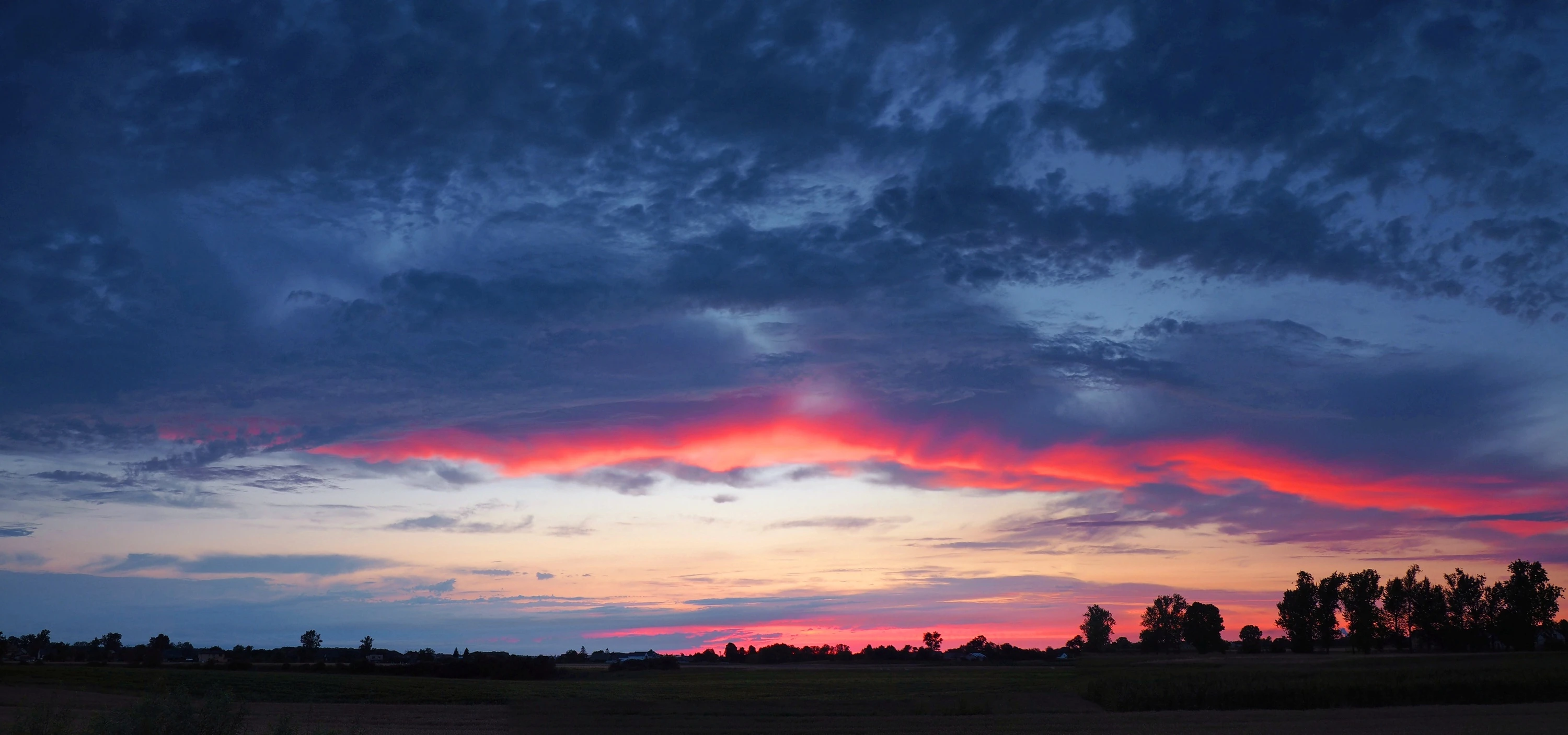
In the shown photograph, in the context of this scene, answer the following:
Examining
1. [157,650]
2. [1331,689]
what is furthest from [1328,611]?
[157,650]

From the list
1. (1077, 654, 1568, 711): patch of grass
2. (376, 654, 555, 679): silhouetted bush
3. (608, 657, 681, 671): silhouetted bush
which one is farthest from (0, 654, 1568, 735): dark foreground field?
(608, 657, 681, 671): silhouetted bush

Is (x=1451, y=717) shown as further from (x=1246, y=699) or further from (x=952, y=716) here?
(x=952, y=716)

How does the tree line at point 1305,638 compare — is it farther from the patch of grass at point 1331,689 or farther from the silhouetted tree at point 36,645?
the patch of grass at point 1331,689

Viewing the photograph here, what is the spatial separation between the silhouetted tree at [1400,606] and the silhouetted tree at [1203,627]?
81.3ft

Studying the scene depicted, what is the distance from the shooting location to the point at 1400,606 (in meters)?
114

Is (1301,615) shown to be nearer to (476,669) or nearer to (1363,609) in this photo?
(1363,609)

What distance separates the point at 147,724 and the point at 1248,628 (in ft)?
518

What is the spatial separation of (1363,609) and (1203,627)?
27.0 metres

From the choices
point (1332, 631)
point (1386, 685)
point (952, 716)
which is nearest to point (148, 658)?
point (952, 716)

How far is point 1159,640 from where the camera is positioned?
152250mm

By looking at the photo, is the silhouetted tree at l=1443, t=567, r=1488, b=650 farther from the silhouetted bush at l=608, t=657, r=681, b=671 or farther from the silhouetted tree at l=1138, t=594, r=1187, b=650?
the silhouetted bush at l=608, t=657, r=681, b=671

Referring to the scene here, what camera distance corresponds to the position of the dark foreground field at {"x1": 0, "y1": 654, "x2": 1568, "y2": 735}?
36.1 metres

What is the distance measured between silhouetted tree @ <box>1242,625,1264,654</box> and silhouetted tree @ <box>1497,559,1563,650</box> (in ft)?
95.5

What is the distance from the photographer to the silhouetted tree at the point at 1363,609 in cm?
11312
